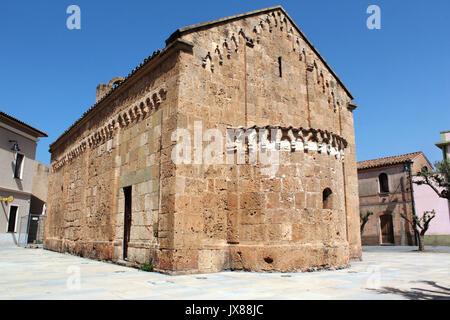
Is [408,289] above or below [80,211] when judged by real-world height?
below

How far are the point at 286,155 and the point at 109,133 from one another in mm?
6263

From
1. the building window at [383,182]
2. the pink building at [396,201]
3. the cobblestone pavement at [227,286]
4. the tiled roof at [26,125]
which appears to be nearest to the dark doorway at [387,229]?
the pink building at [396,201]

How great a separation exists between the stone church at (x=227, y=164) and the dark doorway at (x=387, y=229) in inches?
636

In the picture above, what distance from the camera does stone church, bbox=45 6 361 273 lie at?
26.0 feet

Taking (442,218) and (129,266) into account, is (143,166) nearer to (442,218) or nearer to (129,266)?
(129,266)

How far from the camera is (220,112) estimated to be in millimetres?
8836

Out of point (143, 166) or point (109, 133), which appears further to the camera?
point (109, 133)

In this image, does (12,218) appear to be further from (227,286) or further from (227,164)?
(227,286)

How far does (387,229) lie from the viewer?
25.7m

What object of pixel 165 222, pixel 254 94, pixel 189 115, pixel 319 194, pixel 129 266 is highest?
pixel 254 94

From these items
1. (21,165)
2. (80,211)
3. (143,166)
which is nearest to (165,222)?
(143,166)

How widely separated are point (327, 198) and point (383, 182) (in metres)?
20.3
